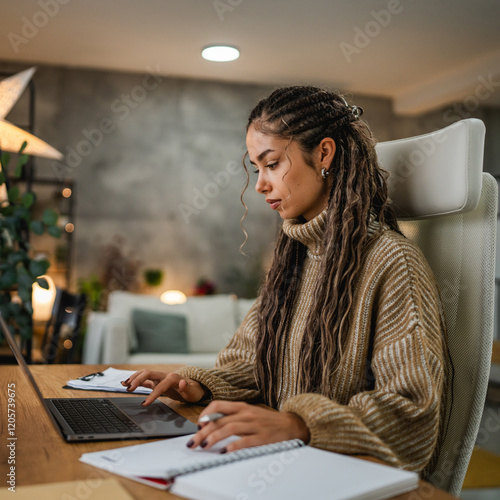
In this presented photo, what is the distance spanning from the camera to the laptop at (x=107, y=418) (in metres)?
0.83

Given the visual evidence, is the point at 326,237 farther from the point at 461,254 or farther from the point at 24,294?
the point at 24,294

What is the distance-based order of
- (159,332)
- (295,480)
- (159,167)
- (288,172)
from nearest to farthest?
(295,480), (288,172), (159,332), (159,167)

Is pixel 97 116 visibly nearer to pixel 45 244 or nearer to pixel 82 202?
pixel 82 202

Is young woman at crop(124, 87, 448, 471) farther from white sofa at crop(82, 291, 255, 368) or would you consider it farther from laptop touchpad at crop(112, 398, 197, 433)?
white sofa at crop(82, 291, 255, 368)

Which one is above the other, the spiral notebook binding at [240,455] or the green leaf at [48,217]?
the green leaf at [48,217]

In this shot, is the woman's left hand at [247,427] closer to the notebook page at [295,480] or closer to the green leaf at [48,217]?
the notebook page at [295,480]

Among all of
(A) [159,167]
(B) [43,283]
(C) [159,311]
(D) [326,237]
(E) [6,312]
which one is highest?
(A) [159,167]

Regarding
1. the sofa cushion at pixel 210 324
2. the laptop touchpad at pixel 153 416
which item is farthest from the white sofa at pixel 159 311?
the laptop touchpad at pixel 153 416

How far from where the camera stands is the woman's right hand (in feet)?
3.55

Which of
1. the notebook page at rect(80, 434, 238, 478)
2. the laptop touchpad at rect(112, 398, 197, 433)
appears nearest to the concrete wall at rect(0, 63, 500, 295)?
the laptop touchpad at rect(112, 398, 197, 433)

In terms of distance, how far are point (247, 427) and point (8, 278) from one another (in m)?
1.56

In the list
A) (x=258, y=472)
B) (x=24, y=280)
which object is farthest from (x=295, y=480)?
(x=24, y=280)

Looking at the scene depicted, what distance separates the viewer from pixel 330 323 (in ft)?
3.60

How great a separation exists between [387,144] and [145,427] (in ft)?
2.68
